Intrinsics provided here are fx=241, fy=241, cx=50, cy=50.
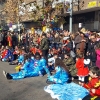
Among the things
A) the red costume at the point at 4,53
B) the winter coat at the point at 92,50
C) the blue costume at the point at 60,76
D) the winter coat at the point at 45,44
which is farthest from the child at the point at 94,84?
the red costume at the point at 4,53

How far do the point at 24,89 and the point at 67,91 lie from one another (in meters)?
1.47

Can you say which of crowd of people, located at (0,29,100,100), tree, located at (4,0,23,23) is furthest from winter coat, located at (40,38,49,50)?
tree, located at (4,0,23,23)

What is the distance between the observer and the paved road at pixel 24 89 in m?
7.03

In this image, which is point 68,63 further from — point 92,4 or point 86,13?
point 86,13

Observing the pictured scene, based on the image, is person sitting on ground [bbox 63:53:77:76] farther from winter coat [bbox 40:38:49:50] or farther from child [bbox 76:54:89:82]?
winter coat [bbox 40:38:49:50]

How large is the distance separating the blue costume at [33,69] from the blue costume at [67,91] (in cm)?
184

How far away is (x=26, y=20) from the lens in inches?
1231

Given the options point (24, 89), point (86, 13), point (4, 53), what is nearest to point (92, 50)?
point (24, 89)

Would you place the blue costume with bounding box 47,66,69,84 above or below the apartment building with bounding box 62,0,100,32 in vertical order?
below

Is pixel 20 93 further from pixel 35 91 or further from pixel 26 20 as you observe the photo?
pixel 26 20

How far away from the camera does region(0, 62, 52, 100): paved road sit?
7027 mm

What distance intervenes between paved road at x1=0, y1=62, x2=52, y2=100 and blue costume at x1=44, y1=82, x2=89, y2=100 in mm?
226

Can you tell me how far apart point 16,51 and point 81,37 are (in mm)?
4902

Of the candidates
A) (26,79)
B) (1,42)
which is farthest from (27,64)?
(1,42)
